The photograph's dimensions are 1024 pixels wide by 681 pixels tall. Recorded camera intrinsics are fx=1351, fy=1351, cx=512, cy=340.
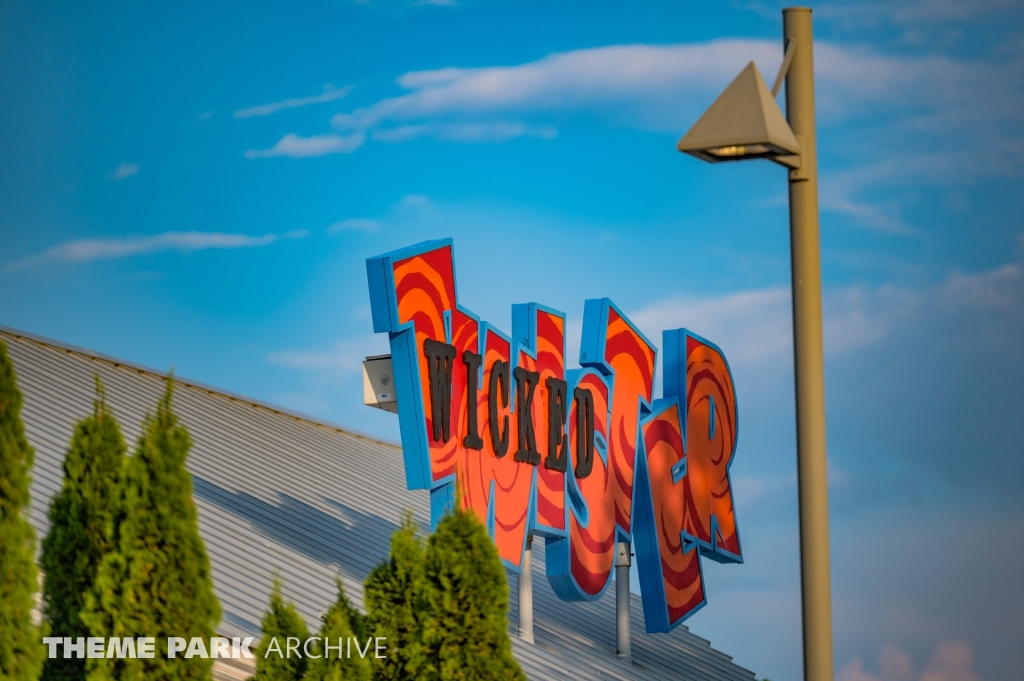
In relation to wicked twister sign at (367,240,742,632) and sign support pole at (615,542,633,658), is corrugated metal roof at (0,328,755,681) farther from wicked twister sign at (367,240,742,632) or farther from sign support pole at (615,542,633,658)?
wicked twister sign at (367,240,742,632)

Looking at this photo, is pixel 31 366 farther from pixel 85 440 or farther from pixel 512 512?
pixel 85 440

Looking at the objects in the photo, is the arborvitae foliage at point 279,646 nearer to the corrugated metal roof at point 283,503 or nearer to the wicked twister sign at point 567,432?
the corrugated metal roof at point 283,503

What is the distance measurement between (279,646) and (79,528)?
147cm

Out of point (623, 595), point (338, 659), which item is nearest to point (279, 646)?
point (338, 659)

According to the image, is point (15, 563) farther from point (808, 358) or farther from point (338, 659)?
point (808, 358)

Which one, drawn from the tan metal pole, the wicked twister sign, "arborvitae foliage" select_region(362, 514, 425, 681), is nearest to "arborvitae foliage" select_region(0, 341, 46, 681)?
"arborvitae foliage" select_region(362, 514, 425, 681)

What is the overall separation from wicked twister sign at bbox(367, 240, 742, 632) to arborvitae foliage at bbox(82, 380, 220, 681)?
173 inches

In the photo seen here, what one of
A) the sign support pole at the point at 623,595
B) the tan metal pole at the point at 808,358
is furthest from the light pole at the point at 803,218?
the sign support pole at the point at 623,595

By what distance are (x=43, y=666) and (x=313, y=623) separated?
4.59 metres

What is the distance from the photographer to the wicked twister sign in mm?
12836

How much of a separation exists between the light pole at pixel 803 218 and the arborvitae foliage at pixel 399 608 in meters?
2.93

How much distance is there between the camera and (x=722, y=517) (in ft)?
61.9

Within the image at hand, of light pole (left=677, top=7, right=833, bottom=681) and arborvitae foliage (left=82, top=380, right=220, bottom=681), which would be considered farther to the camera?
arborvitae foliage (left=82, top=380, right=220, bottom=681)

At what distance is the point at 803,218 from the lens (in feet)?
23.2
